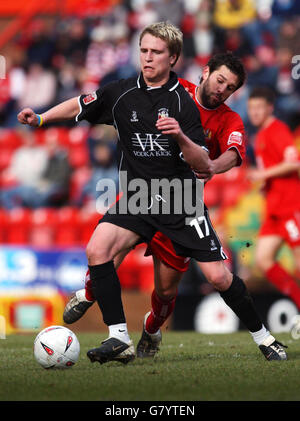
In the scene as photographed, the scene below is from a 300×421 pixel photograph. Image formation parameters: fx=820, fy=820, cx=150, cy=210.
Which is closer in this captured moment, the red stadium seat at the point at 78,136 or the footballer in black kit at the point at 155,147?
the footballer in black kit at the point at 155,147

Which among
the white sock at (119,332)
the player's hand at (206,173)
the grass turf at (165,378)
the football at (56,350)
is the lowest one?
the grass turf at (165,378)

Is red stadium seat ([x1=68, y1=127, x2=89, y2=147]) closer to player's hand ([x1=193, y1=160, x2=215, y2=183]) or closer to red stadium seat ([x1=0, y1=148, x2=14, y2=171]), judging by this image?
red stadium seat ([x1=0, y1=148, x2=14, y2=171])

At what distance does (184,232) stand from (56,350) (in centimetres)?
110

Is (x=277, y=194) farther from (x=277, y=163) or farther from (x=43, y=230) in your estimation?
(x=43, y=230)

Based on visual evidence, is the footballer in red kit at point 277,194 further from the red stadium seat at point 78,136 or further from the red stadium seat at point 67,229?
the red stadium seat at point 78,136

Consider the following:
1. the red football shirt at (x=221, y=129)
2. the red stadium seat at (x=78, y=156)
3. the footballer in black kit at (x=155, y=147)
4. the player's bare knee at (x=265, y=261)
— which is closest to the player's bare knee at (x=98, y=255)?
the footballer in black kit at (x=155, y=147)

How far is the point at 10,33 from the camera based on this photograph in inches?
683

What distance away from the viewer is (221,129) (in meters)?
5.55

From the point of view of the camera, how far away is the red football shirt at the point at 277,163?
844 cm

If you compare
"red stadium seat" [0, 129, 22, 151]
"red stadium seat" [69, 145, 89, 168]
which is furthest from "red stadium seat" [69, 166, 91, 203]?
"red stadium seat" [0, 129, 22, 151]

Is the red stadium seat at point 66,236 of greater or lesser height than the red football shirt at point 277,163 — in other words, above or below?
below

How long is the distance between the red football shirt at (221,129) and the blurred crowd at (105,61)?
6.40m
